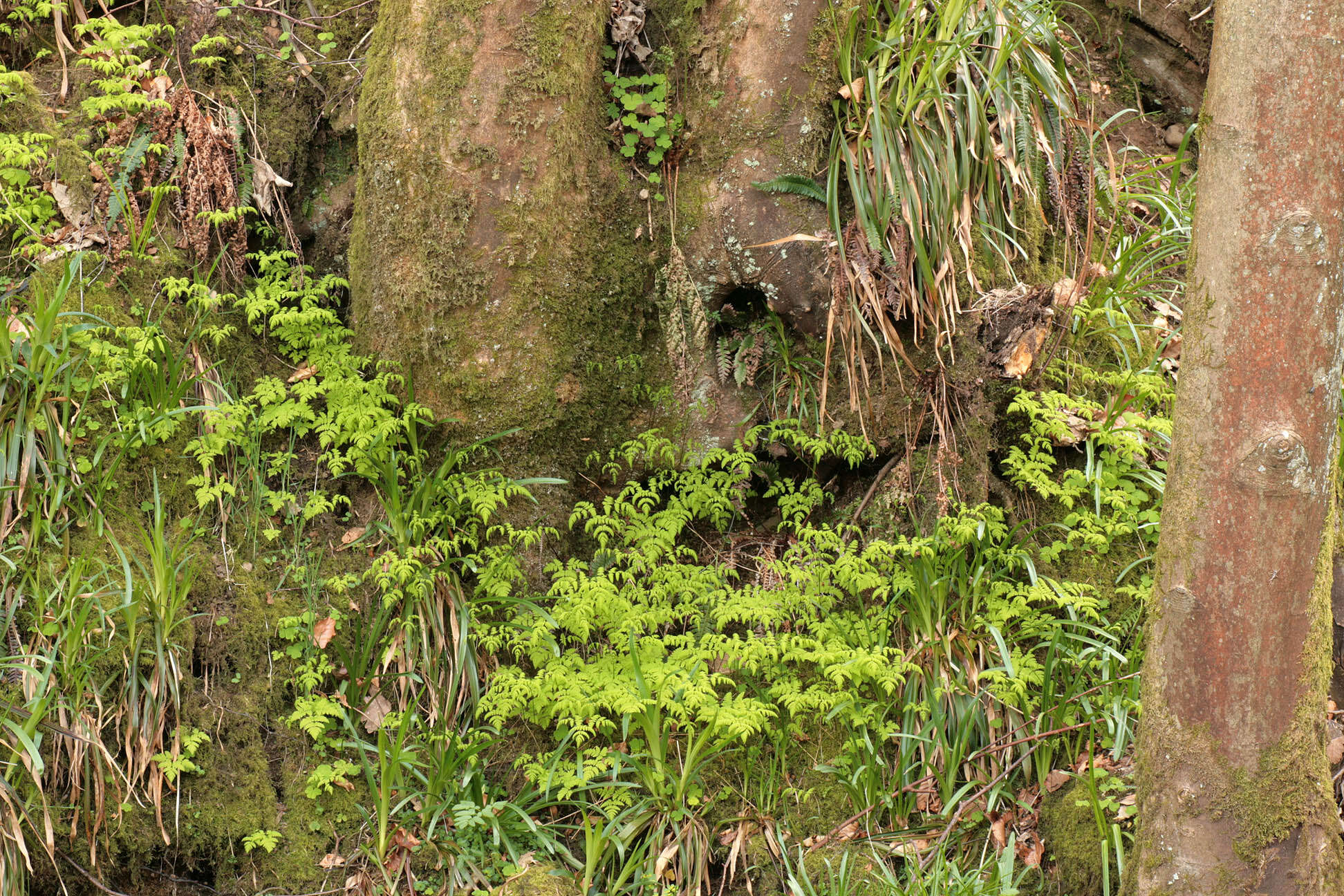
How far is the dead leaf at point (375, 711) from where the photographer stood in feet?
A: 11.8

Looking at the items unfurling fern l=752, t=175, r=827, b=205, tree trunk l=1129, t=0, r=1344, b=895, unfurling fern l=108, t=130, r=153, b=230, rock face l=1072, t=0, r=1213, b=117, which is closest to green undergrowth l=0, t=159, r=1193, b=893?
unfurling fern l=108, t=130, r=153, b=230

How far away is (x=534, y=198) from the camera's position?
13.1 ft

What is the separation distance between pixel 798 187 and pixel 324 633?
8.07ft

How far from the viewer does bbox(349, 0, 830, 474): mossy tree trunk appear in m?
3.95

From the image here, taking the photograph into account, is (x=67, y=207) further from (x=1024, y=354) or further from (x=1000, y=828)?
(x=1000, y=828)

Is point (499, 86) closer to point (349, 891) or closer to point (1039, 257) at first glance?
point (1039, 257)

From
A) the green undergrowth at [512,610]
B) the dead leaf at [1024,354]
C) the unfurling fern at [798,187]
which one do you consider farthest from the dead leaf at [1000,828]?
the unfurling fern at [798,187]

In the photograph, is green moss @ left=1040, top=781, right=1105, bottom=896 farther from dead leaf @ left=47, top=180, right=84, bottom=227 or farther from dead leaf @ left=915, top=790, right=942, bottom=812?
dead leaf @ left=47, top=180, right=84, bottom=227

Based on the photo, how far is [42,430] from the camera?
138 inches

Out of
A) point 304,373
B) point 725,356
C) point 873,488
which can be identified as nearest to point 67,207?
point 304,373

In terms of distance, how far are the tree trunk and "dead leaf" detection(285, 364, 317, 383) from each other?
318 cm

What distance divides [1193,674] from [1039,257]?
254 centimetres

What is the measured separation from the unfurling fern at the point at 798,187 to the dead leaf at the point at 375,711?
7.93 ft

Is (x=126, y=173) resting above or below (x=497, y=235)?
above
